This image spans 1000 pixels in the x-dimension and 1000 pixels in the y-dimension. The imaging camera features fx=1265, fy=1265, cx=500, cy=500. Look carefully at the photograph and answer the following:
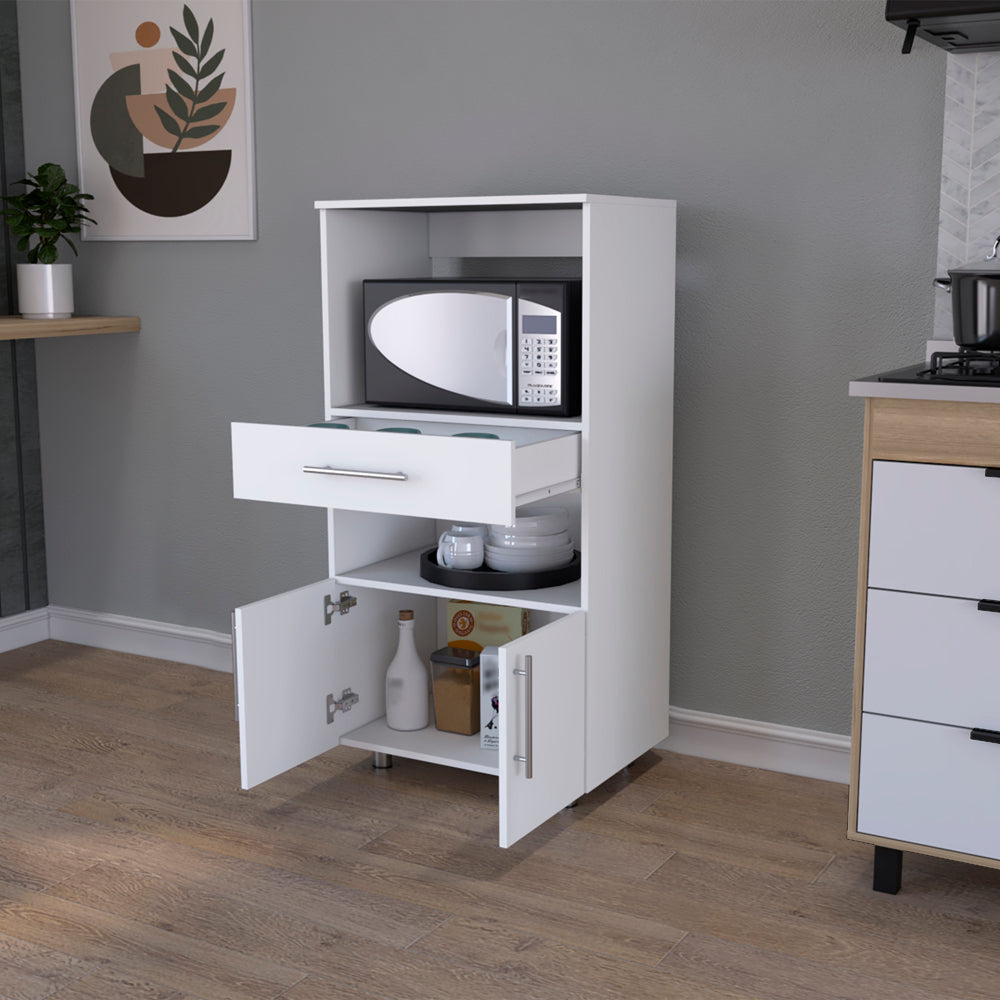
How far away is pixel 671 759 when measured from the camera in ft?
8.68

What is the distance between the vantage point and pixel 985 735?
187cm

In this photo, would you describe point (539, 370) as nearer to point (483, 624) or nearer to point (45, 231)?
point (483, 624)

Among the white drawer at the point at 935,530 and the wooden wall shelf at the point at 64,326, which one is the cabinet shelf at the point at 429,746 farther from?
the wooden wall shelf at the point at 64,326

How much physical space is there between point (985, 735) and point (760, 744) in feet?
2.49

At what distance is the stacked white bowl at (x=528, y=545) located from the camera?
2418 millimetres

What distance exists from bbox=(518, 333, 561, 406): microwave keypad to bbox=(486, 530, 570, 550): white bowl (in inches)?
10.5

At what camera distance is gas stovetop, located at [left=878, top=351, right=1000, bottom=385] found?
1.82m

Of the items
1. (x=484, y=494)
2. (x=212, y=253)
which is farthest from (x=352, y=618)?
(x=212, y=253)

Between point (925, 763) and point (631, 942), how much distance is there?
1.72 feet

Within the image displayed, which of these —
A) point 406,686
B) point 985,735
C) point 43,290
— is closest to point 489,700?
point 406,686

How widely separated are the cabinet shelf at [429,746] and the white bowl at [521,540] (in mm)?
395

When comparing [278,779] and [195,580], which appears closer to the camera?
[278,779]

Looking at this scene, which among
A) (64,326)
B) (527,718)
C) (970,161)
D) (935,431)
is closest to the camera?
(935,431)

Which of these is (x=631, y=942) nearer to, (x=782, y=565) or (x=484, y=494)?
(x=484, y=494)
